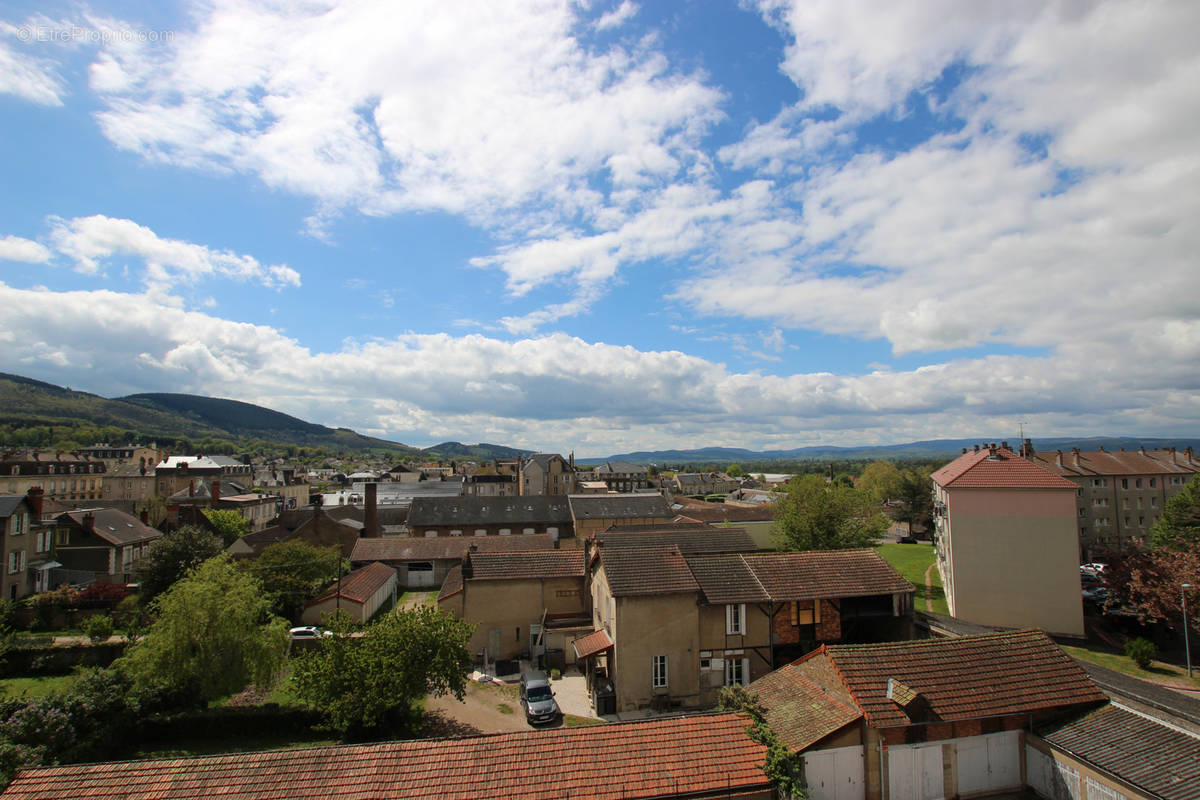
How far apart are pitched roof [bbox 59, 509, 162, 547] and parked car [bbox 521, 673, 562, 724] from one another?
4063 cm

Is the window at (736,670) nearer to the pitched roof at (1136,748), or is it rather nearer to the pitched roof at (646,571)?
the pitched roof at (646,571)

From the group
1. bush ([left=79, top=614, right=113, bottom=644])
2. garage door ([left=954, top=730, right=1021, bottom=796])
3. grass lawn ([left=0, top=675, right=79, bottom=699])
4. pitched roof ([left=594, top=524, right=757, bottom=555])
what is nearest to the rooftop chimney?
pitched roof ([left=594, top=524, right=757, bottom=555])

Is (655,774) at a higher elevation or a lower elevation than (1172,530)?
lower

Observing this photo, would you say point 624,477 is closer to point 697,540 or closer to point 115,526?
point 697,540

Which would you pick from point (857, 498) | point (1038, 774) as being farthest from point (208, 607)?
point (857, 498)

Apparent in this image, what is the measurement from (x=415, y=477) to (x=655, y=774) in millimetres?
143156

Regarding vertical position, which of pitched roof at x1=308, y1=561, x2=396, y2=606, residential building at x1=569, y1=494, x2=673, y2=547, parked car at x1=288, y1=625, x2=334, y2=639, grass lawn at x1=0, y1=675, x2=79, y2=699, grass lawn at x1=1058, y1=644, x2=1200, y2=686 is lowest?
grass lawn at x1=0, y1=675, x2=79, y2=699

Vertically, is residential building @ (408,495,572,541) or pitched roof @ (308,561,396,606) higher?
residential building @ (408,495,572,541)

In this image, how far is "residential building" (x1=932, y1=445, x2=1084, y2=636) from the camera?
32562 millimetres

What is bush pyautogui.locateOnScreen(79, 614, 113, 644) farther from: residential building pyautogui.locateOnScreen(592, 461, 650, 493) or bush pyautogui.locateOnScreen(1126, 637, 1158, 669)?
residential building pyautogui.locateOnScreen(592, 461, 650, 493)

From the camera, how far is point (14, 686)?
2734 cm

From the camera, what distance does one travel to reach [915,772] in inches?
683

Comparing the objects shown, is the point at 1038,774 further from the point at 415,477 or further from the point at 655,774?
the point at 415,477

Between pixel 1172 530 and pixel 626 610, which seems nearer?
pixel 626 610
